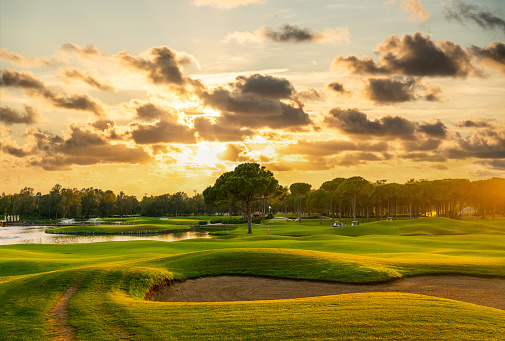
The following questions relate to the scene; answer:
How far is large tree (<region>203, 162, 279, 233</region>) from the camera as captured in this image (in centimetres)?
8438

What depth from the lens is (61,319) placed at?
16.3 metres

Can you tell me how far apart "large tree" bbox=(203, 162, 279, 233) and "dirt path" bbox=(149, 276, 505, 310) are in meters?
56.2

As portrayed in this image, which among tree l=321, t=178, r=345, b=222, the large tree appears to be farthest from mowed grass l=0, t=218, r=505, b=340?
tree l=321, t=178, r=345, b=222

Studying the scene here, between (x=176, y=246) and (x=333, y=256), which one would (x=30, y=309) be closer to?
(x=333, y=256)

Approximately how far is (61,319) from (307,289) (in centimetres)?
1429

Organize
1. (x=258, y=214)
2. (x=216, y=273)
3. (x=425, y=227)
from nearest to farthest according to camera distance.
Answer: (x=216, y=273) → (x=425, y=227) → (x=258, y=214)

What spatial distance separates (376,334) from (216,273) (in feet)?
58.3

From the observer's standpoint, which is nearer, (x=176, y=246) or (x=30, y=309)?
(x=30, y=309)

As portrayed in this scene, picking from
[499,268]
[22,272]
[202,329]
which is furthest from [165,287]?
[499,268]

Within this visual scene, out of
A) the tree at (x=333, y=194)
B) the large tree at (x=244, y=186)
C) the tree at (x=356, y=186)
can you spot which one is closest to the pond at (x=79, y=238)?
the large tree at (x=244, y=186)

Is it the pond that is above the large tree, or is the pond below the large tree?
below

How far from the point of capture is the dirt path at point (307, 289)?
23.0 metres

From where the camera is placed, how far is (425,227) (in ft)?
278

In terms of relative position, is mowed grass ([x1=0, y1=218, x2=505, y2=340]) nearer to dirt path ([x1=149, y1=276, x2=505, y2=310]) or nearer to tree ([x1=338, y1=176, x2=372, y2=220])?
dirt path ([x1=149, y1=276, x2=505, y2=310])
